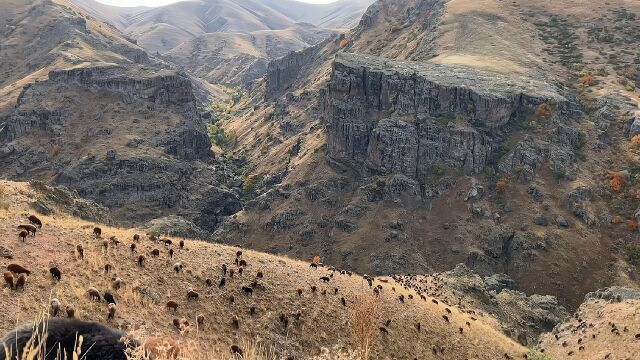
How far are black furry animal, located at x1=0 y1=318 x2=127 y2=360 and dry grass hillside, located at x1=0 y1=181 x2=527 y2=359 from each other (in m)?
6.02

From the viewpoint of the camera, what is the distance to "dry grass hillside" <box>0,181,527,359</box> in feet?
60.9

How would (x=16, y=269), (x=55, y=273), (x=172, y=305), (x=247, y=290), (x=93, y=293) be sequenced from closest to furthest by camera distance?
(x=16, y=269), (x=93, y=293), (x=55, y=273), (x=172, y=305), (x=247, y=290)

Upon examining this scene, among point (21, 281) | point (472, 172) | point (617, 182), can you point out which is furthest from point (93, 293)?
point (617, 182)

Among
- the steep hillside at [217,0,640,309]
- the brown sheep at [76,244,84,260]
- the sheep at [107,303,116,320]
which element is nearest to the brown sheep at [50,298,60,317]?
the sheep at [107,303,116,320]

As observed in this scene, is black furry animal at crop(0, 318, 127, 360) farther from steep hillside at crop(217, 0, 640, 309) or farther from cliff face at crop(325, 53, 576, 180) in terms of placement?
cliff face at crop(325, 53, 576, 180)

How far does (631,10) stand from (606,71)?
47002mm

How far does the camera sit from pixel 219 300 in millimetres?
24016

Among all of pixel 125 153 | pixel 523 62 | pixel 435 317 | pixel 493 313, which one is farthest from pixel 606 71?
pixel 125 153

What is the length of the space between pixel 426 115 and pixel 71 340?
326 ft

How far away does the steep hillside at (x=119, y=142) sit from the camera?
378ft

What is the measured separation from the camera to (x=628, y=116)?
98688 mm

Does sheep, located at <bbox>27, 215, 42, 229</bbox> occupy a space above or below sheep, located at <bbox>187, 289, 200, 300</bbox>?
above

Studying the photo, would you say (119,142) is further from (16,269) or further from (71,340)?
(71,340)

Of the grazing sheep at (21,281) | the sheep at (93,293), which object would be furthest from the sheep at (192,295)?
the grazing sheep at (21,281)
